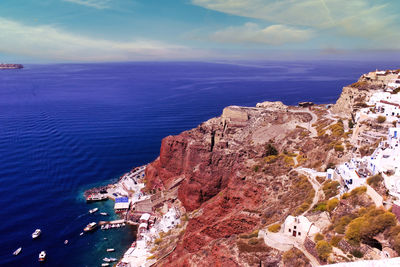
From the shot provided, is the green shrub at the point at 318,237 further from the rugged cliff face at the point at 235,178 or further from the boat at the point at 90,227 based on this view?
the boat at the point at 90,227

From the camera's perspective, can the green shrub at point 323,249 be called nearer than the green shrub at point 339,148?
Yes

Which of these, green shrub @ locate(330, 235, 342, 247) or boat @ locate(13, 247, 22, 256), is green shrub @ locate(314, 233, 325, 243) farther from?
boat @ locate(13, 247, 22, 256)

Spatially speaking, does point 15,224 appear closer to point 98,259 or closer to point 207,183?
point 98,259

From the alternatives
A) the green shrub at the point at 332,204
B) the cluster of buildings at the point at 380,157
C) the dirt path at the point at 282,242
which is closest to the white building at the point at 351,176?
the cluster of buildings at the point at 380,157

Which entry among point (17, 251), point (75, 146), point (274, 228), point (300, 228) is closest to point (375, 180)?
point (300, 228)

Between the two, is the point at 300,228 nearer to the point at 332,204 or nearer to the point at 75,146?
the point at 332,204

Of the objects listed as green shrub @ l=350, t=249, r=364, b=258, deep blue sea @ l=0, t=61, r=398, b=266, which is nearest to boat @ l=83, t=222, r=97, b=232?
deep blue sea @ l=0, t=61, r=398, b=266

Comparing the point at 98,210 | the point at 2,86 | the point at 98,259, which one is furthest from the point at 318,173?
the point at 2,86

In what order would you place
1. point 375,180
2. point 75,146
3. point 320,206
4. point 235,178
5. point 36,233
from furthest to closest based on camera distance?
point 75,146 → point 36,233 → point 235,178 → point 320,206 → point 375,180
